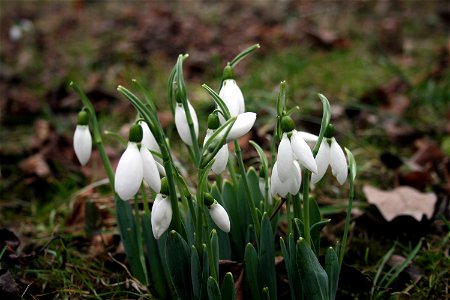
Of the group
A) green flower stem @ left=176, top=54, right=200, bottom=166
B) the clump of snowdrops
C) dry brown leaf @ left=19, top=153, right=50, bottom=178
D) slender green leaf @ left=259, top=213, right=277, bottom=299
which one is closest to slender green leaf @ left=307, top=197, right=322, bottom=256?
the clump of snowdrops

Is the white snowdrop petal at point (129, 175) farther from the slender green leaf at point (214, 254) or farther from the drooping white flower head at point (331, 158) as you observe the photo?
the drooping white flower head at point (331, 158)

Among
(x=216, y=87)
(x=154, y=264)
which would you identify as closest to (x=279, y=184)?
(x=154, y=264)

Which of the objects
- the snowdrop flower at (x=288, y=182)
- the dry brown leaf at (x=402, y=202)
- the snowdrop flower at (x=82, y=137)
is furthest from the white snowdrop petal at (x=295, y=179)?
the dry brown leaf at (x=402, y=202)

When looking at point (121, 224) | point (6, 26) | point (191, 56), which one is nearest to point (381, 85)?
point (191, 56)

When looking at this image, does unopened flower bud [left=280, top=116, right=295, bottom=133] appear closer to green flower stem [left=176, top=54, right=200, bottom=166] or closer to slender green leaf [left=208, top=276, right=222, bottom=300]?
green flower stem [left=176, top=54, right=200, bottom=166]

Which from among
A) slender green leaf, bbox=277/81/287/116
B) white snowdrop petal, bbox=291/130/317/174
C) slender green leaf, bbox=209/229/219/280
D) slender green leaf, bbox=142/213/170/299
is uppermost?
slender green leaf, bbox=277/81/287/116

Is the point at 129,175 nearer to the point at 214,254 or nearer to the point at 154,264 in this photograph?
the point at 214,254
